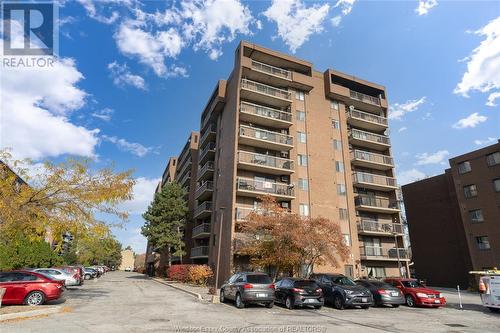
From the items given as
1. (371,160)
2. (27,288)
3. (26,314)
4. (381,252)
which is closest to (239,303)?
(26,314)

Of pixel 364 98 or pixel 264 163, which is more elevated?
pixel 364 98

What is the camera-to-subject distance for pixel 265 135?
34969 millimetres

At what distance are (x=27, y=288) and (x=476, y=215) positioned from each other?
132 ft

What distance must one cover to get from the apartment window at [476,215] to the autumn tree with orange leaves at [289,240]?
62.1 ft

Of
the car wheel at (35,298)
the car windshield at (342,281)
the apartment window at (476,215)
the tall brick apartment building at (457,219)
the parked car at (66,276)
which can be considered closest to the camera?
the car wheel at (35,298)

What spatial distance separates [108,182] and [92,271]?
3433 centimetres

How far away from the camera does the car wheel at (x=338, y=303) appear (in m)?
17.1

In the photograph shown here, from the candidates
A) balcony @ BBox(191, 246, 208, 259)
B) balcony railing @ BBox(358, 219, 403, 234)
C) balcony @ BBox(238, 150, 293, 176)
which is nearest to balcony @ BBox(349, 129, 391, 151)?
balcony railing @ BBox(358, 219, 403, 234)

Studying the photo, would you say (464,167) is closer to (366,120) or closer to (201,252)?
(366,120)

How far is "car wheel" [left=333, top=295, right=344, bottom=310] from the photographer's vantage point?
674 inches

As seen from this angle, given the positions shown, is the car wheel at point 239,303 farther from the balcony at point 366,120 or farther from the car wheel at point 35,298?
the balcony at point 366,120

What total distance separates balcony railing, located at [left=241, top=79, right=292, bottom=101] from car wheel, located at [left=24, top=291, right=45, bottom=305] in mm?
26051

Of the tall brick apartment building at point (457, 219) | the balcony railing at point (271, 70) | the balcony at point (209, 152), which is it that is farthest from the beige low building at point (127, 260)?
the balcony railing at point (271, 70)

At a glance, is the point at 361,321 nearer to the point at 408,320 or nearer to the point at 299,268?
the point at 408,320
